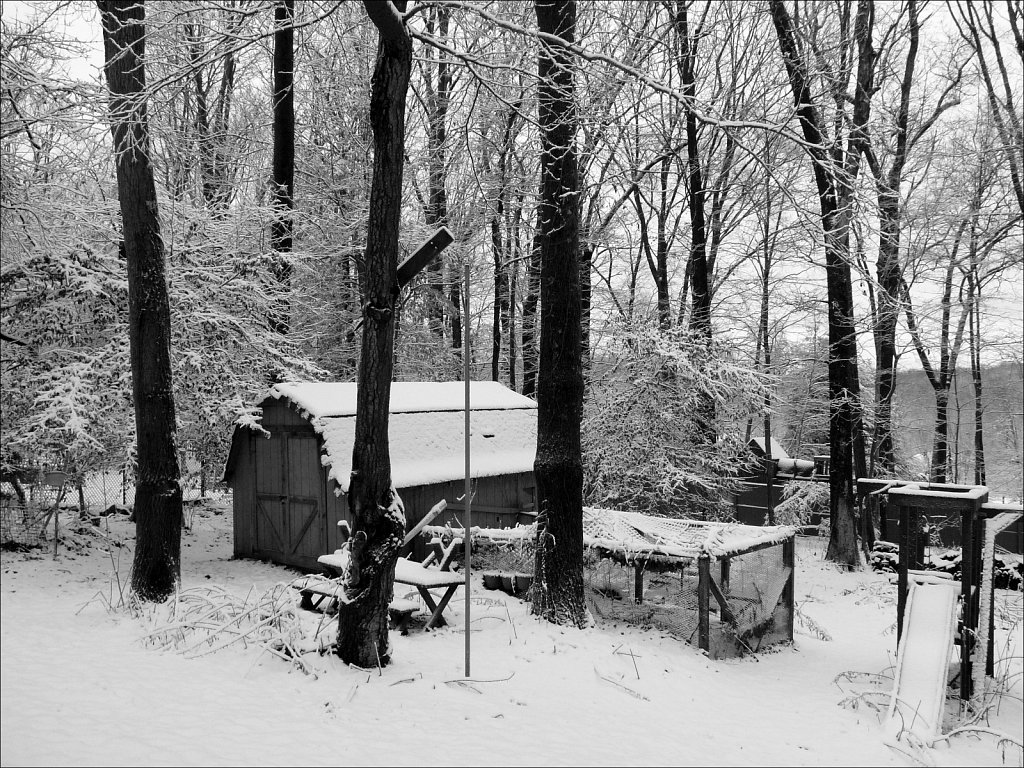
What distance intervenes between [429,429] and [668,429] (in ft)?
14.1

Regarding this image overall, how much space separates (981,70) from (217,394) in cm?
1858

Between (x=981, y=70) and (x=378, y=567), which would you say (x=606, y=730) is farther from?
(x=981, y=70)

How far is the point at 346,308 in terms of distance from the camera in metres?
19.6

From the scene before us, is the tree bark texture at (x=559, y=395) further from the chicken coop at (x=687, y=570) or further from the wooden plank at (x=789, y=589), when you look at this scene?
the wooden plank at (x=789, y=589)

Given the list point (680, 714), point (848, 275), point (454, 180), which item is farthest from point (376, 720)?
point (454, 180)

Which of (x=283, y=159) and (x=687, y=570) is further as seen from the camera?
(x=283, y=159)

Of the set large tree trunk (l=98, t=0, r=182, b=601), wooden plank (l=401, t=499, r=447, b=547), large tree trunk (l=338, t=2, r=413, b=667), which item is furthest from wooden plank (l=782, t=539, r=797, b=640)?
large tree trunk (l=98, t=0, r=182, b=601)

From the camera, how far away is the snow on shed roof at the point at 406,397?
11.3 metres

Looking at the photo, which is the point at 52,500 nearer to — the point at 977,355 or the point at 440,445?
the point at 440,445

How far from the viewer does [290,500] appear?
11.7 metres

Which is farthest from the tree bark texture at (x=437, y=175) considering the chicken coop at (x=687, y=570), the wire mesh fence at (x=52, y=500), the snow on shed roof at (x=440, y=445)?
the chicken coop at (x=687, y=570)

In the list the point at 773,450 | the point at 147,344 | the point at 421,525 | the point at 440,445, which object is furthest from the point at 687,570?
the point at 773,450

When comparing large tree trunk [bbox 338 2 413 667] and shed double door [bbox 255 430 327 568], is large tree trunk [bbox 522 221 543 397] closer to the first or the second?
shed double door [bbox 255 430 327 568]

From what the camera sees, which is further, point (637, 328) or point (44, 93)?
point (637, 328)
